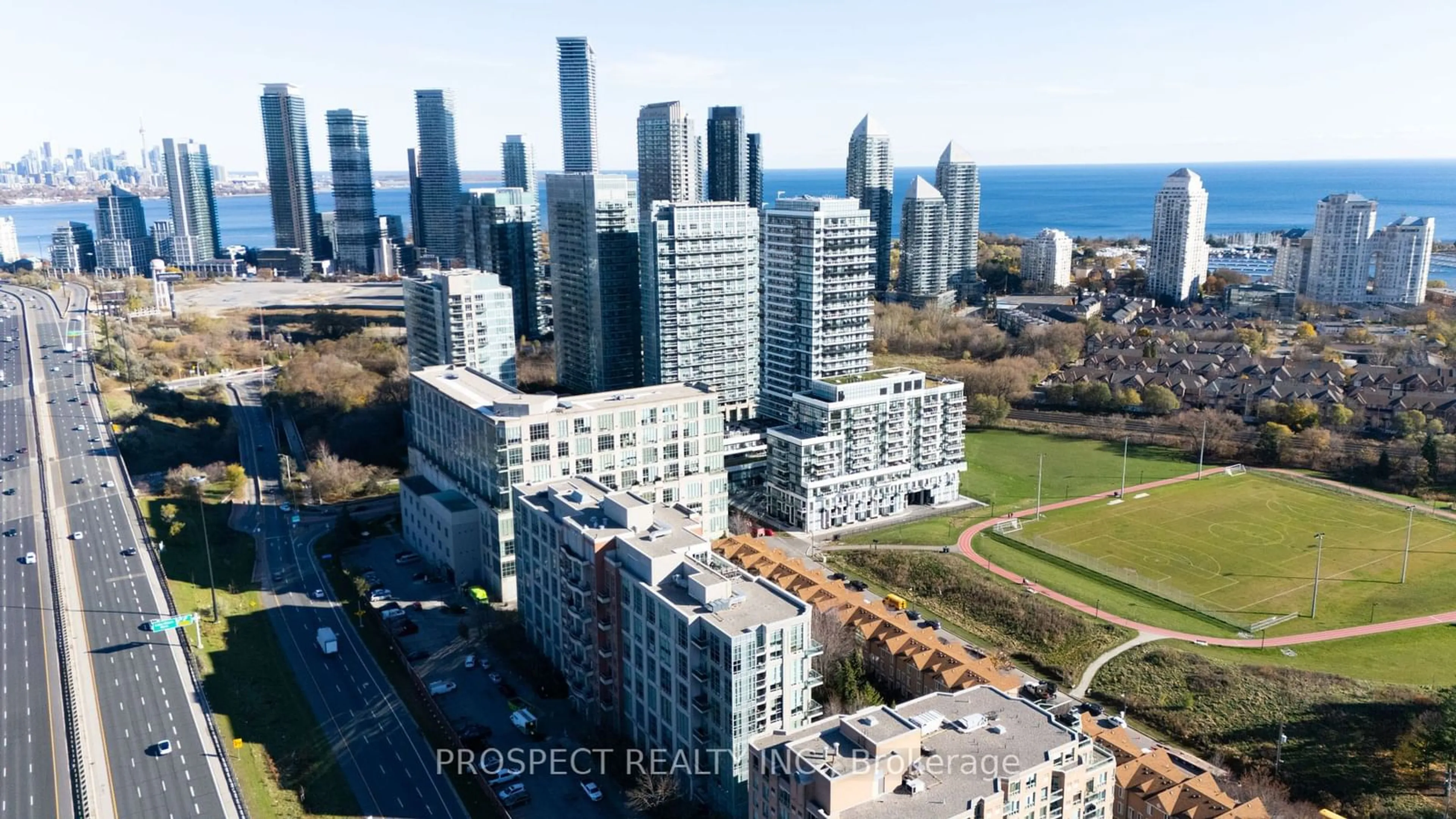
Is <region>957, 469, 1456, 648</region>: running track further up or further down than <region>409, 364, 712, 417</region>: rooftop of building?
further down

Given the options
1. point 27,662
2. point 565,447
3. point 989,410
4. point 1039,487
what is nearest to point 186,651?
point 27,662

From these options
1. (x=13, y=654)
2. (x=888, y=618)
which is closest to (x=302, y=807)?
(x=13, y=654)

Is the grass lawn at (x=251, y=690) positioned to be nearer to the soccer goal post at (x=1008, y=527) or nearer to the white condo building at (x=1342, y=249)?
the soccer goal post at (x=1008, y=527)

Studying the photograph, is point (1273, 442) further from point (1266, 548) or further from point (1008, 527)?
point (1008, 527)

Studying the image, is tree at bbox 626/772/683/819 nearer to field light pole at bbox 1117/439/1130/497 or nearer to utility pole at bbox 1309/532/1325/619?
utility pole at bbox 1309/532/1325/619

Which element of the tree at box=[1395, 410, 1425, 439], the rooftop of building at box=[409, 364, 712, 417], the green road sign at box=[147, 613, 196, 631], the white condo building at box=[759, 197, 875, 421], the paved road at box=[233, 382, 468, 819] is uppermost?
the white condo building at box=[759, 197, 875, 421]

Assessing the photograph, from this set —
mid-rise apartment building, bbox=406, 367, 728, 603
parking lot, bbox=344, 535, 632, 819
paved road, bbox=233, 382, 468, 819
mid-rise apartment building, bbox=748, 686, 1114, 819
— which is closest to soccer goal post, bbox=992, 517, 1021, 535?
mid-rise apartment building, bbox=406, 367, 728, 603

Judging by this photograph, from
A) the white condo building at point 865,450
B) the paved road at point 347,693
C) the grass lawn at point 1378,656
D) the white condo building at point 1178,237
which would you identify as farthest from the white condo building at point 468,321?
the white condo building at point 1178,237
